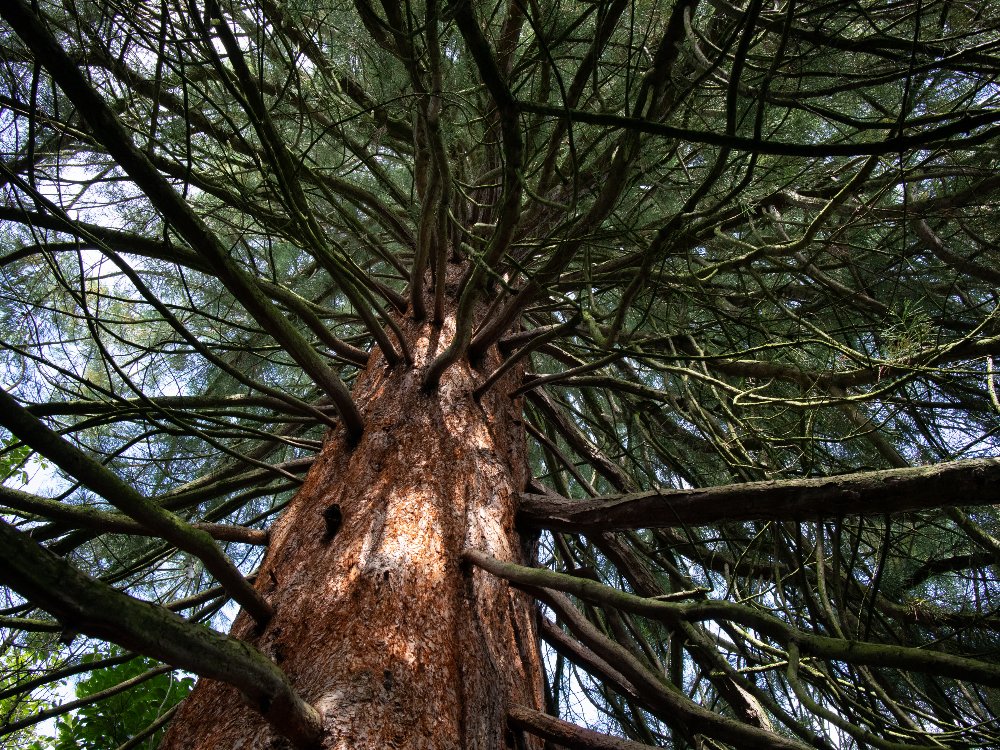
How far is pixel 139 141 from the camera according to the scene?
2467 mm

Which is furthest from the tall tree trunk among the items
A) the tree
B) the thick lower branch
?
the thick lower branch

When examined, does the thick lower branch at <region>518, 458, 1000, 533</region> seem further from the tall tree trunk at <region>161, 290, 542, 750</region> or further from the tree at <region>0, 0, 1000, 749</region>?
the tall tree trunk at <region>161, 290, 542, 750</region>

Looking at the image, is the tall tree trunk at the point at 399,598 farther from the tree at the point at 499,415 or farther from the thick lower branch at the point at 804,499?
the thick lower branch at the point at 804,499

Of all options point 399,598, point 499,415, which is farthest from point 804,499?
point 499,415

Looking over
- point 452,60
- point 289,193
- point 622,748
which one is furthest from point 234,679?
point 452,60

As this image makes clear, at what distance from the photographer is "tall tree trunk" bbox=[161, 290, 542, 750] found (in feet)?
3.26

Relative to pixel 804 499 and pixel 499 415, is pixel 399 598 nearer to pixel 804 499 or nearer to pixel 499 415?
pixel 804 499

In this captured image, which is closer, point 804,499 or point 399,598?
point 804,499

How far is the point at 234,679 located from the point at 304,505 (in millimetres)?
852

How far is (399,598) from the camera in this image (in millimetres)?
1188

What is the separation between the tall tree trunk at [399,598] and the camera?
993mm

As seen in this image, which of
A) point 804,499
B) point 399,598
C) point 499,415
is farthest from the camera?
point 499,415

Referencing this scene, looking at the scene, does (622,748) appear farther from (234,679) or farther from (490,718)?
(234,679)

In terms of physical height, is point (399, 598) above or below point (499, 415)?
below
